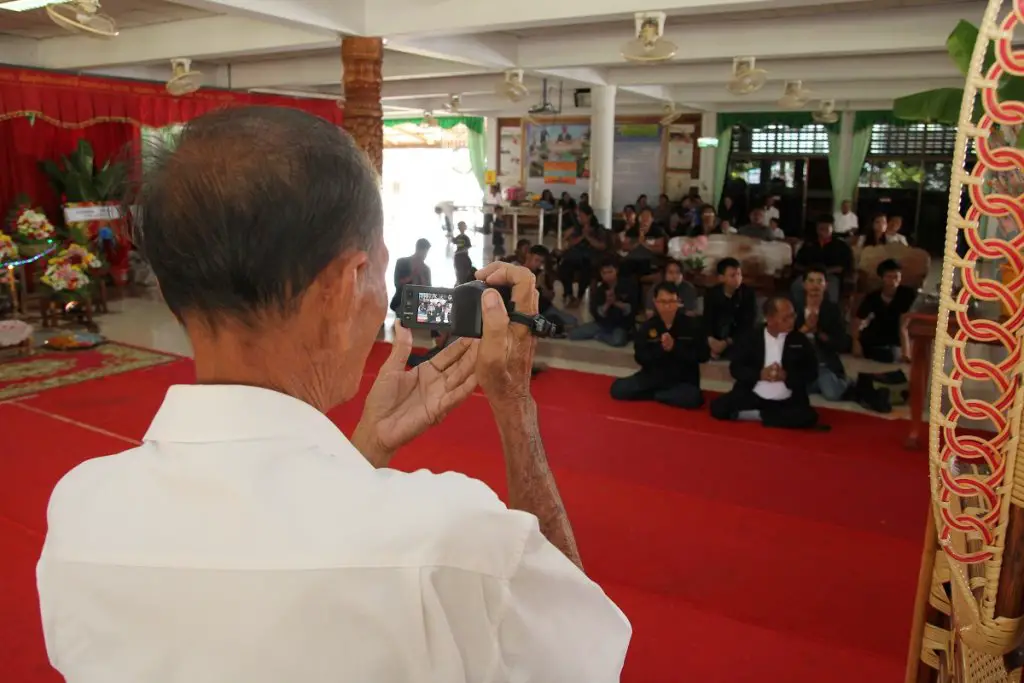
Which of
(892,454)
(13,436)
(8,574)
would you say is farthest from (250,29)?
(892,454)

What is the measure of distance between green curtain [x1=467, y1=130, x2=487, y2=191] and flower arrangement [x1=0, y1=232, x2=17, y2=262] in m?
12.4

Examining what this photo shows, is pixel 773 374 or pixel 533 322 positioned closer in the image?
pixel 533 322

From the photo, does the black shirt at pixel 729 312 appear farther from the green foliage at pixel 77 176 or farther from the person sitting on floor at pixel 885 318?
the green foliage at pixel 77 176

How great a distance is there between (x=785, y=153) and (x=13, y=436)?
13.8 meters

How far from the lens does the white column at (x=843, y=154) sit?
46.1 feet

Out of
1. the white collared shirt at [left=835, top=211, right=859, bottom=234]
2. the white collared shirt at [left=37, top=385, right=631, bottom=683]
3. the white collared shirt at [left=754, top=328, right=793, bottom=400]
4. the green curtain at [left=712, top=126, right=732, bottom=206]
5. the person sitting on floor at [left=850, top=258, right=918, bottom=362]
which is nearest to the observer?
the white collared shirt at [left=37, top=385, right=631, bottom=683]

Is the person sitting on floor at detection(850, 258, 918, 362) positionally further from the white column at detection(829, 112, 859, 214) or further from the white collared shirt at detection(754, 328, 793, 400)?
the white column at detection(829, 112, 859, 214)

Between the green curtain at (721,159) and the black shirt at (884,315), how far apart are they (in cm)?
933

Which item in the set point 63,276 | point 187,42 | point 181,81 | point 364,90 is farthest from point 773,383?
point 187,42

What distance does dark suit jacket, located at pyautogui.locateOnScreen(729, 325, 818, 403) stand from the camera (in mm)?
4727

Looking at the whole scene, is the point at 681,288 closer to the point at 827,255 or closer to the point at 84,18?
the point at 827,255

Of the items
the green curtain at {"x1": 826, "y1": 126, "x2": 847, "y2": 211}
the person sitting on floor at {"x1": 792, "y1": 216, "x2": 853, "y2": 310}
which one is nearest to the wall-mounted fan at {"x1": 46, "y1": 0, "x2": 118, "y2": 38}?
the person sitting on floor at {"x1": 792, "y1": 216, "x2": 853, "y2": 310}

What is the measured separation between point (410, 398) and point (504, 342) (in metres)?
0.23

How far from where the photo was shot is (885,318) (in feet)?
20.3
